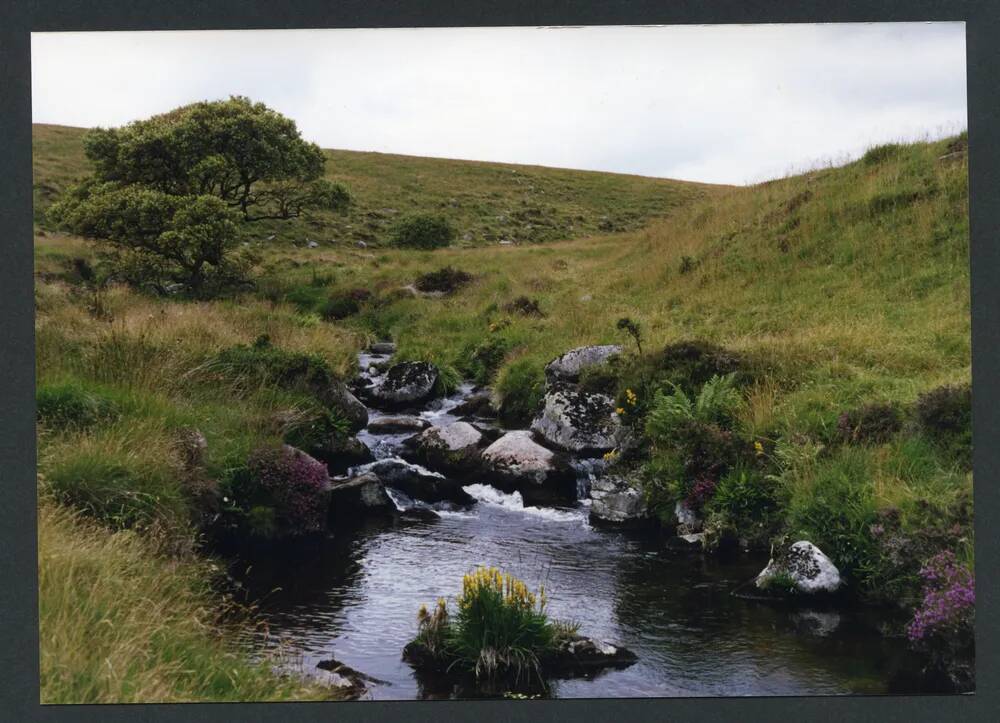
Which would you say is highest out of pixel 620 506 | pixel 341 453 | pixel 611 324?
pixel 611 324

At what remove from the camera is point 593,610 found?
22.3ft

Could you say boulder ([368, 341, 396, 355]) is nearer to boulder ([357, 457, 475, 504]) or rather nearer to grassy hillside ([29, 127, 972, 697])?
grassy hillside ([29, 127, 972, 697])

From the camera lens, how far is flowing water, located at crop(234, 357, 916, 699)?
19.9 feet

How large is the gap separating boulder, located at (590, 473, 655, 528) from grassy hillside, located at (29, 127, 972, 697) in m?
1.36

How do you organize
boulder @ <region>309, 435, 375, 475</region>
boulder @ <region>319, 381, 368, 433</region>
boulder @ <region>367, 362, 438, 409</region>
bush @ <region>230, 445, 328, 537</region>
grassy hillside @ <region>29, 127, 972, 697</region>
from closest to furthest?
grassy hillside @ <region>29, 127, 972, 697</region> → bush @ <region>230, 445, 328, 537</region> → boulder @ <region>309, 435, 375, 475</region> → boulder @ <region>319, 381, 368, 433</region> → boulder @ <region>367, 362, 438, 409</region>

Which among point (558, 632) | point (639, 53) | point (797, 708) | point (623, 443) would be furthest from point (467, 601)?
point (639, 53)

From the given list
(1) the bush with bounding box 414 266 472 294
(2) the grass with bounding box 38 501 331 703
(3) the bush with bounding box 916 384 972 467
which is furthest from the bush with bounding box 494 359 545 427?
(2) the grass with bounding box 38 501 331 703

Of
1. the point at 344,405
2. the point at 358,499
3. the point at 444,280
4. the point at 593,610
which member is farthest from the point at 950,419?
the point at 444,280

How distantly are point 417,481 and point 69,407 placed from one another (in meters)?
3.79

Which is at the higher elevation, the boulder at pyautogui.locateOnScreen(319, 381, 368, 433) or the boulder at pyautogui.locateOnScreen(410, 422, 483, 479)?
the boulder at pyautogui.locateOnScreen(319, 381, 368, 433)

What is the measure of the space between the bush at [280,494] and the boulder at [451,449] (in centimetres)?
186

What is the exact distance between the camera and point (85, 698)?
5531 mm

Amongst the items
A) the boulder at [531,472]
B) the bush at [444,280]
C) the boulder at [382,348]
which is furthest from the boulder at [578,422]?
the bush at [444,280]

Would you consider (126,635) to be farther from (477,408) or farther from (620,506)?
(477,408)
